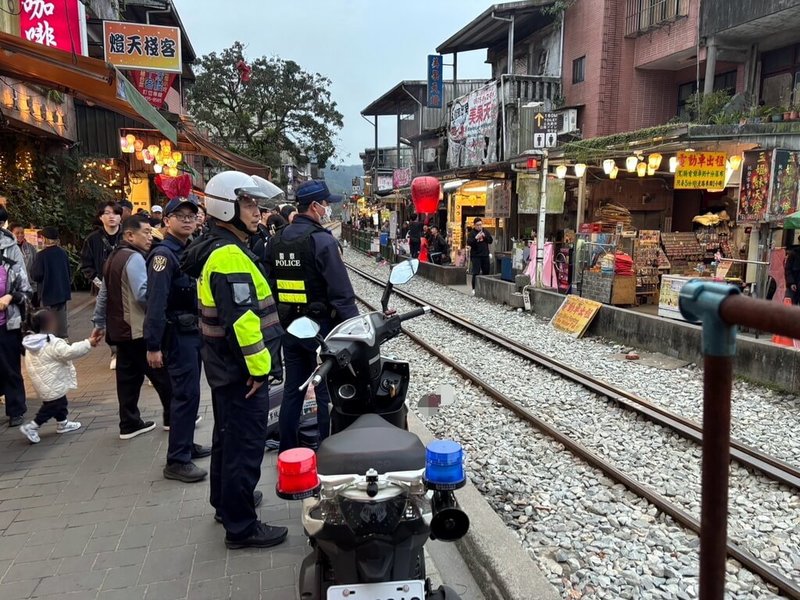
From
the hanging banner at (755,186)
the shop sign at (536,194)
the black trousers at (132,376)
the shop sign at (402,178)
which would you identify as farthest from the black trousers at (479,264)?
the shop sign at (402,178)

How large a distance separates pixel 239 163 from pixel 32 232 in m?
5.88

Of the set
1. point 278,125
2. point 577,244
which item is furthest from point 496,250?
point 278,125

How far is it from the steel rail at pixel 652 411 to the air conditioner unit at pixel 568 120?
12237mm

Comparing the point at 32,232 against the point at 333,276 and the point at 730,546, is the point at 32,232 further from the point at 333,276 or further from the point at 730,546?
the point at 730,546

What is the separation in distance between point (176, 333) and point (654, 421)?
486cm

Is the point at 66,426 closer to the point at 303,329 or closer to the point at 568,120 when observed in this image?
the point at 303,329

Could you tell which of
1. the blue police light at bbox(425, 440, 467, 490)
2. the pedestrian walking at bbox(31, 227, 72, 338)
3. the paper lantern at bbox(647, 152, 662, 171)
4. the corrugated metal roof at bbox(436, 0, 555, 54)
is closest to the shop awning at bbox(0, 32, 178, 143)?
the pedestrian walking at bbox(31, 227, 72, 338)

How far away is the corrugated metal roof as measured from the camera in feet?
66.3

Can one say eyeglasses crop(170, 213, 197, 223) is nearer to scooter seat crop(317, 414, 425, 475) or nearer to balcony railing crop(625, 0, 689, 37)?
scooter seat crop(317, 414, 425, 475)

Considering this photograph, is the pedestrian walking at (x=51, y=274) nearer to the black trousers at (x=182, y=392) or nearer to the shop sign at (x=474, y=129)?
the black trousers at (x=182, y=392)

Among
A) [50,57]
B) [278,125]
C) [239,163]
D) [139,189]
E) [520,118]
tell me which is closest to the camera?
[50,57]

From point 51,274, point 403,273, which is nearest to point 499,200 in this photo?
point 51,274

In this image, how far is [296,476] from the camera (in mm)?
1983

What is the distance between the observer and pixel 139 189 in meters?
16.5
